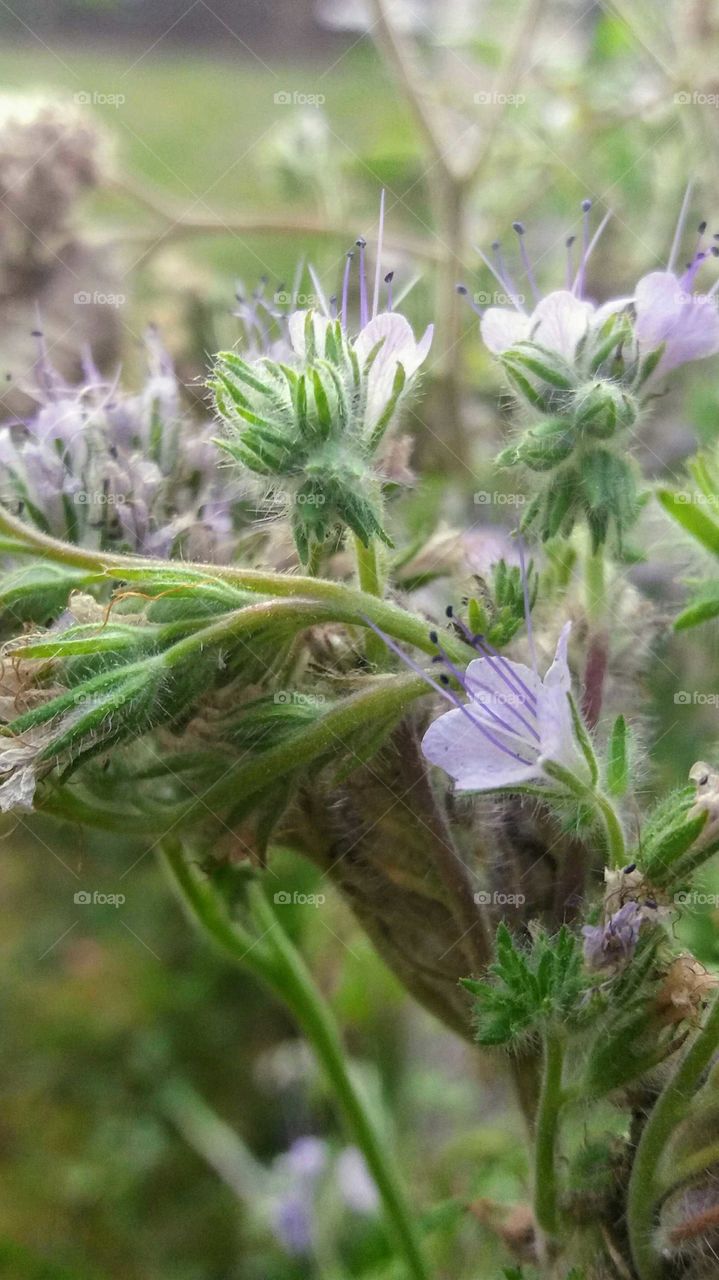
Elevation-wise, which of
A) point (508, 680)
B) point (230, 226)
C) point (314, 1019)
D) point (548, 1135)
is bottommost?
point (314, 1019)

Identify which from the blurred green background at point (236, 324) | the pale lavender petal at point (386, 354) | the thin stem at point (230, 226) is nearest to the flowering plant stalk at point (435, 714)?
the pale lavender petal at point (386, 354)

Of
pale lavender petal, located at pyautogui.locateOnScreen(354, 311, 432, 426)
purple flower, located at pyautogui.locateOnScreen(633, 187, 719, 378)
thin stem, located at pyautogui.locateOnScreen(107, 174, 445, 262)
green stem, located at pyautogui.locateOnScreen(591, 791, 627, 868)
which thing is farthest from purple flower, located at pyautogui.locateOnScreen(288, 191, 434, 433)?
thin stem, located at pyautogui.locateOnScreen(107, 174, 445, 262)

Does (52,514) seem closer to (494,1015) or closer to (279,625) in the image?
(279,625)

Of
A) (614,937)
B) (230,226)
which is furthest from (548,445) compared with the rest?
(230,226)

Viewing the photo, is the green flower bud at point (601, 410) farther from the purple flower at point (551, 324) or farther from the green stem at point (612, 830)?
the green stem at point (612, 830)

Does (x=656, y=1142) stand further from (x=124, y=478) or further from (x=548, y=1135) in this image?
(x=124, y=478)

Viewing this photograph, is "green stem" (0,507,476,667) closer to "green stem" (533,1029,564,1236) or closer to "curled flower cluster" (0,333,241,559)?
"curled flower cluster" (0,333,241,559)
